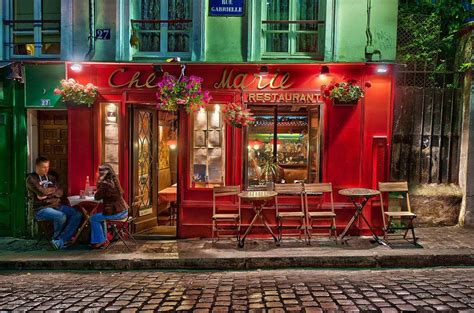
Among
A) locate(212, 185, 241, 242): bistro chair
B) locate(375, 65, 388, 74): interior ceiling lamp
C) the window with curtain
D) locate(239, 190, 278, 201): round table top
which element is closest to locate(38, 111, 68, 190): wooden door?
locate(212, 185, 241, 242): bistro chair

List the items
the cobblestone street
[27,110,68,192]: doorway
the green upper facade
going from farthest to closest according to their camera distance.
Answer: [27,110,68,192]: doorway < the green upper facade < the cobblestone street

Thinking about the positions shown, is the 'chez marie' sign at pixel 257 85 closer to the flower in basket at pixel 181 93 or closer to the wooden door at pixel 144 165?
the flower in basket at pixel 181 93

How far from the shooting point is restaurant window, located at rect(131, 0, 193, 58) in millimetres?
9297

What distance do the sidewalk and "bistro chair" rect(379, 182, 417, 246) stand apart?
0.43 meters

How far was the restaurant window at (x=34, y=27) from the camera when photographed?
9523 millimetres

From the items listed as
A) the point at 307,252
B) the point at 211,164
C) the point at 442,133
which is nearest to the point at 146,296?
the point at 307,252

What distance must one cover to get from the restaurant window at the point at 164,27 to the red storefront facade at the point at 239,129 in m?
0.72

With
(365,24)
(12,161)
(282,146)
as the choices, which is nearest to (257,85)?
(282,146)

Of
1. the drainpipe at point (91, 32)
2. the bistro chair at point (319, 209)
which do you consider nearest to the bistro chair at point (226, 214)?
the bistro chair at point (319, 209)

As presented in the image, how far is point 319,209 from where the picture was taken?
29.2ft

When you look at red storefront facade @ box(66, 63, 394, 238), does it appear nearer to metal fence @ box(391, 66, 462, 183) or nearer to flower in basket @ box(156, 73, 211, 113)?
flower in basket @ box(156, 73, 211, 113)

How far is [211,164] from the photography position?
9.12 m

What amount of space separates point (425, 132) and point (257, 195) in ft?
14.5

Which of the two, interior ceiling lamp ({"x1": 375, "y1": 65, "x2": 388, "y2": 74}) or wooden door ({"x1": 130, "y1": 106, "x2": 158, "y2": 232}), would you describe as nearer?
interior ceiling lamp ({"x1": 375, "y1": 65, "x2": 388, "y2": 74})
